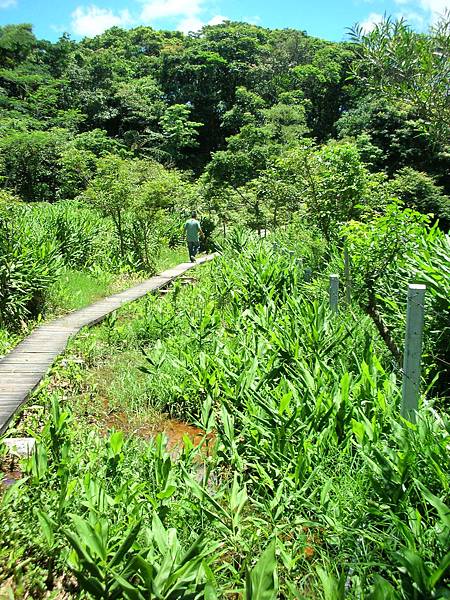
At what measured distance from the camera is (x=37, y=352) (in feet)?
17.8

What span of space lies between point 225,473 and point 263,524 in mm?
660

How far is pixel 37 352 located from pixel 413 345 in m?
3.98

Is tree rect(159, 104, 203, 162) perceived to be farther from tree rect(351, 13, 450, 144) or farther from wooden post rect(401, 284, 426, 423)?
wooden post rect(401, 284, 426, 423)

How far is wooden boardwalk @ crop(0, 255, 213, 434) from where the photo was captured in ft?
13.7

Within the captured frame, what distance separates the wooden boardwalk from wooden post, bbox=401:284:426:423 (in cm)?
260

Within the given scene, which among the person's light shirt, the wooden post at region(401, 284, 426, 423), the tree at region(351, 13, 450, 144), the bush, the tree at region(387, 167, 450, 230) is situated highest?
the tree at region(351, 13, 450, 144)

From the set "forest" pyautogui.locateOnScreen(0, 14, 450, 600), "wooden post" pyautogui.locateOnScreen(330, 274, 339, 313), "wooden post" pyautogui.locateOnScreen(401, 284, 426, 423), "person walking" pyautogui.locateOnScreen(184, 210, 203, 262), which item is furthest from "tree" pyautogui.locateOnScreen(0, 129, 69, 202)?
"wooden post" pyautogui.locateOnScreen(401, 284, 426, 423)

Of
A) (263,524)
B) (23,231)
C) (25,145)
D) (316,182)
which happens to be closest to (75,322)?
(23,231)

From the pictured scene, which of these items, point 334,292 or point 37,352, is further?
point 37,352

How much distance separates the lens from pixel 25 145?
22.9 meters

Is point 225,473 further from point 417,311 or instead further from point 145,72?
point 145,72

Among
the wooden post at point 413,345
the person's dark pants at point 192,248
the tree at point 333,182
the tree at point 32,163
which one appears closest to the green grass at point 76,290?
the person's dark pants at point 192,248

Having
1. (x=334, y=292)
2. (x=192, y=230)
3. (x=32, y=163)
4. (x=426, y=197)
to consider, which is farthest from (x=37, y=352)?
(x=32, y=163)

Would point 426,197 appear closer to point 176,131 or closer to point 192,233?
point 192,233
